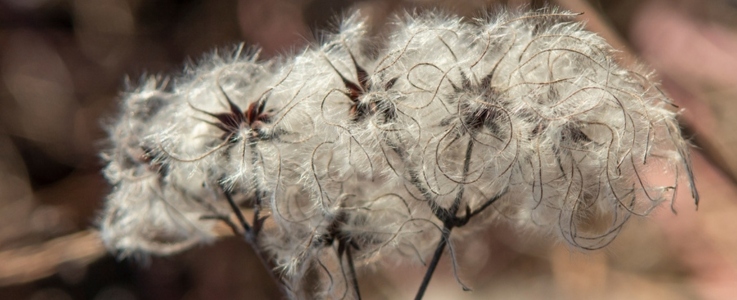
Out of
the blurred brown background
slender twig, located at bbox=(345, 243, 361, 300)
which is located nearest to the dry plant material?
slender twig, located at bbox=(345, 243, 361, 300)

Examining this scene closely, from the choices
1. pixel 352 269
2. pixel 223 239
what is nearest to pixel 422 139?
pixel 352 269

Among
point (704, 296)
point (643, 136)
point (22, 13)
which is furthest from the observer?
point (22, 13)

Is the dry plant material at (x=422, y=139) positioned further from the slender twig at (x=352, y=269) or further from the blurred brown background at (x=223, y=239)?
the blurred brown background at (x=223, y=239)

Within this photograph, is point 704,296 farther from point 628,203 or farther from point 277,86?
point 277,86

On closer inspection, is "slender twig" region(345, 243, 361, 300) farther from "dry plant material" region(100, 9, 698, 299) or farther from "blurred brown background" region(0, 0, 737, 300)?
"blurred brown background" region(0, 0, 737, 300)

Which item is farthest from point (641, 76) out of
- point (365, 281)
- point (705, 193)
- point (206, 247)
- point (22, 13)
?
point (22, 13)

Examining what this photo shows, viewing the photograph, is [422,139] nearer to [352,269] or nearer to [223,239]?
[352,269]

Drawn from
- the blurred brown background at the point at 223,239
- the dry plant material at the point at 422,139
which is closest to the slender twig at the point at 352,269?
the dry plant material at the point at 422,139
